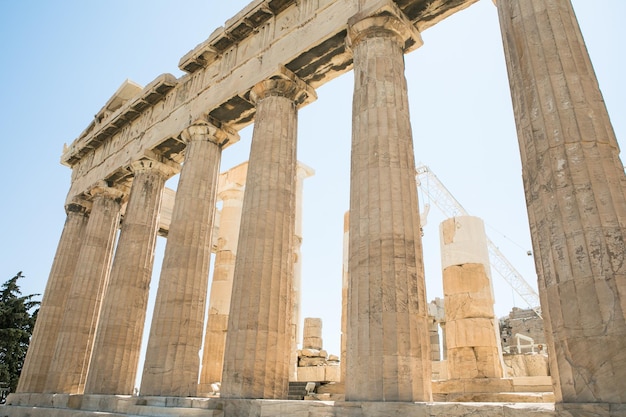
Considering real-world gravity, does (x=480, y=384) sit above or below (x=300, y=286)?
below

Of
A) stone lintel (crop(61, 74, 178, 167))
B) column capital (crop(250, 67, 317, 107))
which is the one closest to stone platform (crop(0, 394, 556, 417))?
column capital (crop(250, 67, 317, 107))

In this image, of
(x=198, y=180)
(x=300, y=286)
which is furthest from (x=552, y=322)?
(x=300, y=286)

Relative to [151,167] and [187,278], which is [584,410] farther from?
[151,167]

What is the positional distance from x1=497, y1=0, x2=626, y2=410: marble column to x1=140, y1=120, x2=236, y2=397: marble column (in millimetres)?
11555

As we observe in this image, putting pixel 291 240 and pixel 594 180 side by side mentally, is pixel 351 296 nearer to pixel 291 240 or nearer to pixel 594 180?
pixel 291 240

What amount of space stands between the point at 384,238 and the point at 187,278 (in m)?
8.69

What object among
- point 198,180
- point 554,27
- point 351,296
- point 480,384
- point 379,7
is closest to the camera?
point 554,27

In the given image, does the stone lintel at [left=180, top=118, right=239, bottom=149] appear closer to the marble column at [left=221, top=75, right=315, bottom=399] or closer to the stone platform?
the marble column at [left=221, top=75, right=315, bottom=399]

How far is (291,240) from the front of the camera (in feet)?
47.2

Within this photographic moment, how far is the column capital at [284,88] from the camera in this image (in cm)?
1595

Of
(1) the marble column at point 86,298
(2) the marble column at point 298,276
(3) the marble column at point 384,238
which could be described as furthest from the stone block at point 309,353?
(3) the marble column at point 384,238

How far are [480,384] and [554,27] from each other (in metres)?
11.8

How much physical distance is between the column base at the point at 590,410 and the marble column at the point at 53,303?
22.4m

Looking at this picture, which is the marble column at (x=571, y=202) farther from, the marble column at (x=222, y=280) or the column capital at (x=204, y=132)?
the marble column at (x=222, y=280)
